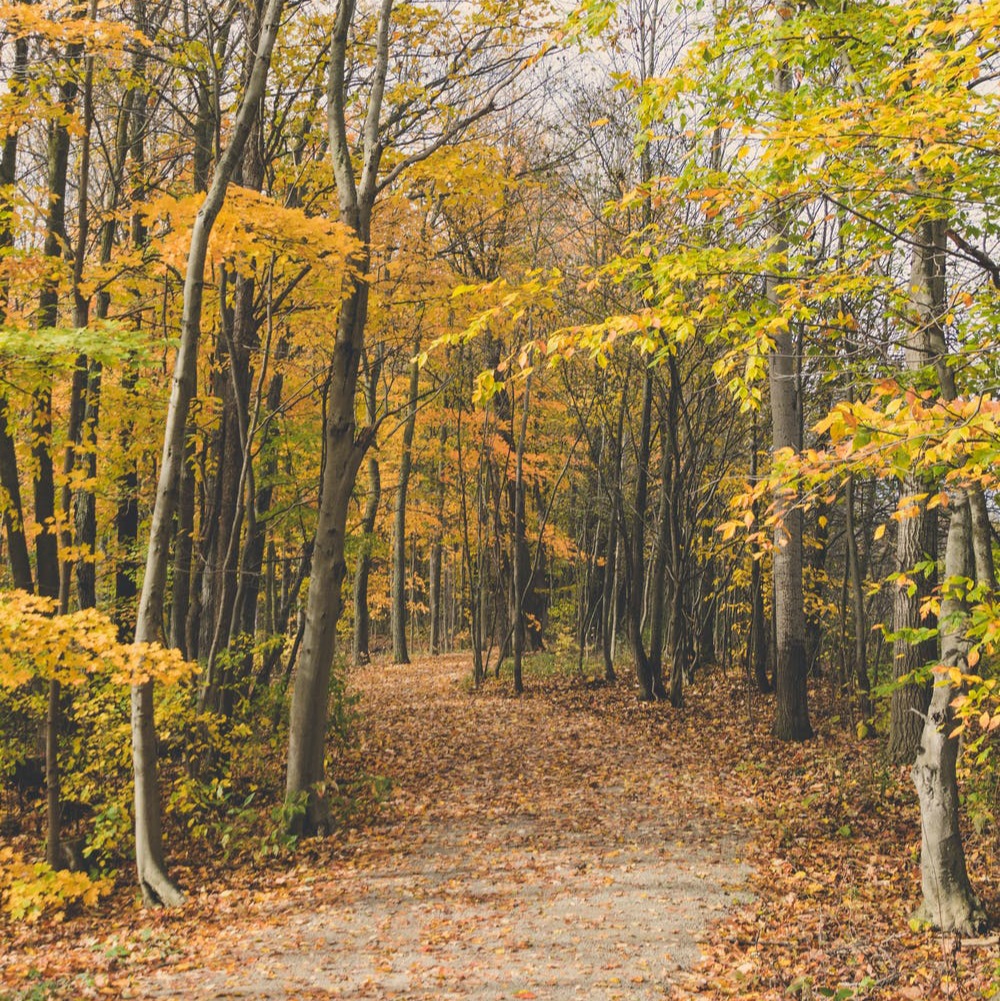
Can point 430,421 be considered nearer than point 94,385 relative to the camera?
No

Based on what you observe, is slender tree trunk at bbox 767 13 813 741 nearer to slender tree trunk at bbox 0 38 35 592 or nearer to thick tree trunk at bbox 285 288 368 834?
thick tree trunk at bbox 285 288 368 834

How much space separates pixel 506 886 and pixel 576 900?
71 centimetres

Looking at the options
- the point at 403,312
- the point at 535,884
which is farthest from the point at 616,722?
the point at 403,312

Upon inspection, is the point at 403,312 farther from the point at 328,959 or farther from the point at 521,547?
the point at 328,959

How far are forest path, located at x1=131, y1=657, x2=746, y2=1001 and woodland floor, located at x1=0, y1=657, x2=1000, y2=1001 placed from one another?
0.07ft

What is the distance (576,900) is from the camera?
6.18 metres

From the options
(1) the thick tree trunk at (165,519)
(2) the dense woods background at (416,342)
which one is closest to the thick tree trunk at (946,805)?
(2) the dense woods background at (416,342)

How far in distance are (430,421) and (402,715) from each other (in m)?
7.46

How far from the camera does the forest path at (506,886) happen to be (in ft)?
16.7

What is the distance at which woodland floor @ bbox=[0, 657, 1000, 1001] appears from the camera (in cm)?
491

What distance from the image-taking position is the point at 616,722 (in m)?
12.5

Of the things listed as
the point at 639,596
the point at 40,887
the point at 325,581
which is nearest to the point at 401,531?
the point at 639,596

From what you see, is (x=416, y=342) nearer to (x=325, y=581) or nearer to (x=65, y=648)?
(x=325, y=581)

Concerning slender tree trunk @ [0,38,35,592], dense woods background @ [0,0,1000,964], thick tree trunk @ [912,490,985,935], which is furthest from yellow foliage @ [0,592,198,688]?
thick tree trunk @ [912,490,985,935]
